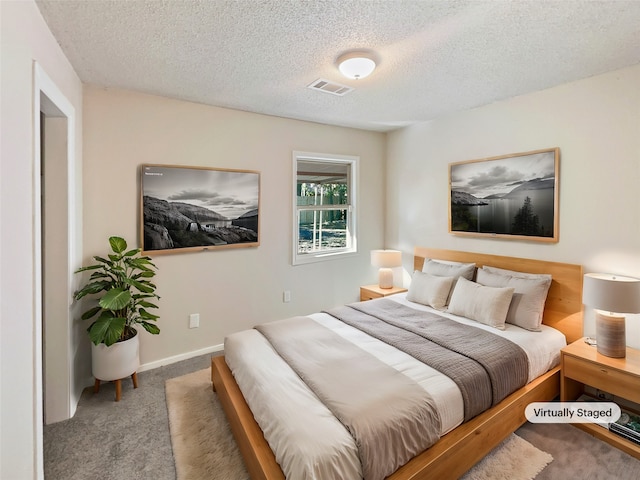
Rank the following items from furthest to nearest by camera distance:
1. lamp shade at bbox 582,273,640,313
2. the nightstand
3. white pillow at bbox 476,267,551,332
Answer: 1. the nightstand
2. white pillow at bbox 476,267,551,332
3. lamp shade at bbox 582,273,640,313

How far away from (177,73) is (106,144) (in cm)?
91

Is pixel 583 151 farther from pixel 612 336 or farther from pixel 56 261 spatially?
pixel 56 261

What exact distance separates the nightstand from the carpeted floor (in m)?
1.84

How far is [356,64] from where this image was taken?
2172 millimetres

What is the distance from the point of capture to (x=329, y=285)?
412cm

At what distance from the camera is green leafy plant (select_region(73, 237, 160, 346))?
2295 millimetres

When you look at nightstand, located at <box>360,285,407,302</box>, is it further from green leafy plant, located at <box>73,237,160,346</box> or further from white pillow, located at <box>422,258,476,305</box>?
green leafy plant, located at <box>73,237,160,346</box>

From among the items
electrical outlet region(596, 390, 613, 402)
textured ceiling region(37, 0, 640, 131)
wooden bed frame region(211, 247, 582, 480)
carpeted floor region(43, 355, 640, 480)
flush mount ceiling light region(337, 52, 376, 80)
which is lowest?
carpeted floor region(43, 355, 640, 480)

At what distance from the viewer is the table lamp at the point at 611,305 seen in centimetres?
212

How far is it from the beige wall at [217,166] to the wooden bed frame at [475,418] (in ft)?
2.91

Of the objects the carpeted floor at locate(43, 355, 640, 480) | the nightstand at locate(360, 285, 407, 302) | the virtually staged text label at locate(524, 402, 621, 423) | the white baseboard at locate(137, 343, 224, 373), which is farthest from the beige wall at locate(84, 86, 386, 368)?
the virtually staged text label at locate(524, 402, 621, 423)

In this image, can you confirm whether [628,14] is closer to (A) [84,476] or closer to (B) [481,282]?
(B) [481,282]

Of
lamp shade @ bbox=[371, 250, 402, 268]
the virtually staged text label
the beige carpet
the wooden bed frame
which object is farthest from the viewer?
lamp shade @ bbox=[371, 250, 402, 268]
